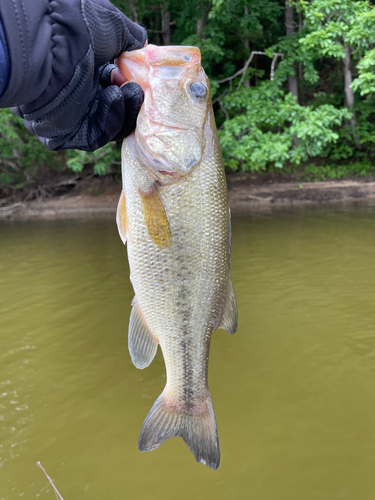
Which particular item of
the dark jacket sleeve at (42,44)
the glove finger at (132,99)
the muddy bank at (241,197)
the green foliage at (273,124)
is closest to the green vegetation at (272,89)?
the green foliage at (273,124)

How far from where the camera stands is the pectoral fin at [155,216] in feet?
6.48

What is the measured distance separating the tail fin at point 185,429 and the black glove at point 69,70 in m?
1.32

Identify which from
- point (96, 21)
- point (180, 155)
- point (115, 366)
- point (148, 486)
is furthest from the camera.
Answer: point (115, 366)

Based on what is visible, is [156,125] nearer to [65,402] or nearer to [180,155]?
[180,155]

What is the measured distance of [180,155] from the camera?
6.44 feet

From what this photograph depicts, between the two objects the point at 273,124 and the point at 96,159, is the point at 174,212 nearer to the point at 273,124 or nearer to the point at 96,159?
the point at 273,124

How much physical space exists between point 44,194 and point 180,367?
15748mm

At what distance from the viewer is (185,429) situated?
2.28 meters

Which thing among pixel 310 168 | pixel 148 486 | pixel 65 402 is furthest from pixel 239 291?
pixel 310 168

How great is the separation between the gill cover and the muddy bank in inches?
460

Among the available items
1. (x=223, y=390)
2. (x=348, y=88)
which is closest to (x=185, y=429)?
(x=223, y=390)

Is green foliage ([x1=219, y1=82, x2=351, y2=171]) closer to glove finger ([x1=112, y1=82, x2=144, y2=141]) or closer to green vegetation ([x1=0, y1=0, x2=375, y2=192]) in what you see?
green vegetation ([x1=0, y1=0, x2=375, y2=192])

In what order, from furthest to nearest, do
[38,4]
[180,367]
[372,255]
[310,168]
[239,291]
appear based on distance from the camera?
[310,168] < [372,255] < [239,291] < [180,367] < [38,4]

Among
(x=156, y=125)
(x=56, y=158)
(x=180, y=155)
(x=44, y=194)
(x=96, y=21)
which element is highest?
(x=96, y=21)
